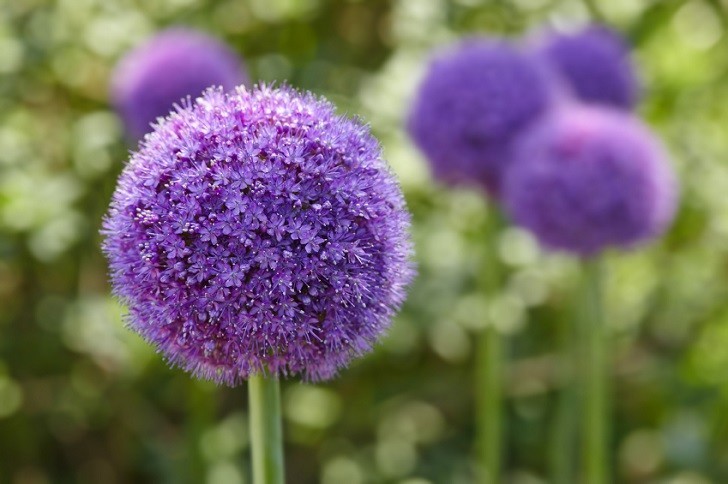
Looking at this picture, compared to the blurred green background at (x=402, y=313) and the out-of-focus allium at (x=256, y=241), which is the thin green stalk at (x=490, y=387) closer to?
the blurred green background at (x=402, y=313)

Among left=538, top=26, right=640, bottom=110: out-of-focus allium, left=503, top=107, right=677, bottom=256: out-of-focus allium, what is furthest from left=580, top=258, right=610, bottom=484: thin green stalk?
left=538, top=26, right=640, bottom=110: out-of-focus allium

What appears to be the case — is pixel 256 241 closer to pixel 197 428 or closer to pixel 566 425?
pixel 566 425

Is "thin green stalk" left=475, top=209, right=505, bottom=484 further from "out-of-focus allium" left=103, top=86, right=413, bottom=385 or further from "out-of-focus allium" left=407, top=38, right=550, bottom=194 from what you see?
"out-of-focus allium" left=103, top=86, right=413, bottom=385

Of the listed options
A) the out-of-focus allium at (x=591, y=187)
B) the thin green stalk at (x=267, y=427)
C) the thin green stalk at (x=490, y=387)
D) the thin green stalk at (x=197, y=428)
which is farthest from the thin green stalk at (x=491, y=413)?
the thin green stalk at (x=267, y=427)

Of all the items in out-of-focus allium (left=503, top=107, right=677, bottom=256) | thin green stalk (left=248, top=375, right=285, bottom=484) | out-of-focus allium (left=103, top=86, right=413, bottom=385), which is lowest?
thin green stalk (left=248, top=375, right=285, bottom=484)

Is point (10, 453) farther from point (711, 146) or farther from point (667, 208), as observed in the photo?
point (711, 146)

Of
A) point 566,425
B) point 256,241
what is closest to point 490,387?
point 566,425
